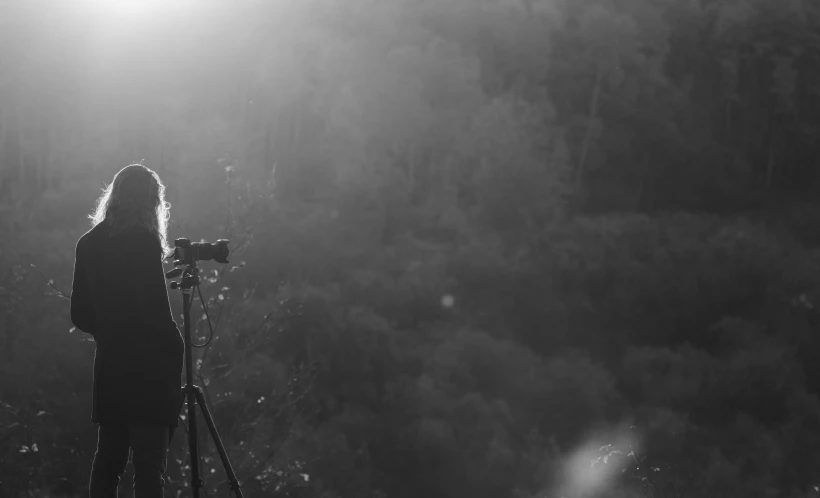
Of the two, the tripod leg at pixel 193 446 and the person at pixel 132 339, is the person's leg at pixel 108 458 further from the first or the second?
the tripod leg at pixel 193 446

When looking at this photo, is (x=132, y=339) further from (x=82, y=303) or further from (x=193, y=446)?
(x=193, y=446)

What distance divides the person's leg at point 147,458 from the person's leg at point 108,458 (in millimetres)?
72

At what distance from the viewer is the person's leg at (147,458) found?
226cm

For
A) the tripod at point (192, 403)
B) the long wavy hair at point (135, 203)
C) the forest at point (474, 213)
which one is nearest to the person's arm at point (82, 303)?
the long wavy hair at point (135, 203)

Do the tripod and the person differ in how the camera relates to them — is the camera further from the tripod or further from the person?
the person

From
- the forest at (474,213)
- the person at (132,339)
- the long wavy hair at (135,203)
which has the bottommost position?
the forest at (474,213)

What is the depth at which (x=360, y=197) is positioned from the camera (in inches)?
1356

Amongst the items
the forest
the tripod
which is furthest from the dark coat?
the forest

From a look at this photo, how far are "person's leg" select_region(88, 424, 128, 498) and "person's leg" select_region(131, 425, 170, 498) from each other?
72 millimetres

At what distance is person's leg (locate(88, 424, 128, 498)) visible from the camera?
2.33 metres

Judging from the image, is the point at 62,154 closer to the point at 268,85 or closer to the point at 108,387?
the point at 268,85

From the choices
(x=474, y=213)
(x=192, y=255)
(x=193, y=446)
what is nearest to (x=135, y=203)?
(x=192, y=255)

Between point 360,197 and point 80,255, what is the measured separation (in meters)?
32.2

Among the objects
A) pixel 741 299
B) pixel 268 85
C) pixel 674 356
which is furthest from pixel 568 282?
pixel 268 85
